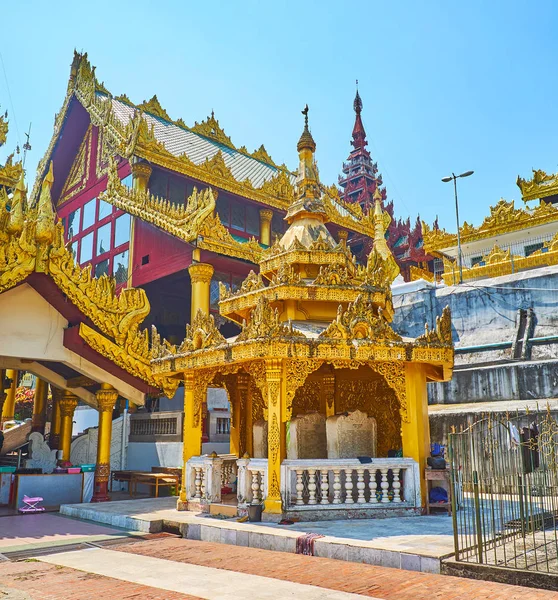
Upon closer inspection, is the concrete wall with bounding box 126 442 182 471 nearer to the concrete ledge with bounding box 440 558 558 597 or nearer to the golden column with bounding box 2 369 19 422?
the golden column with bounding box 2 369 19 422

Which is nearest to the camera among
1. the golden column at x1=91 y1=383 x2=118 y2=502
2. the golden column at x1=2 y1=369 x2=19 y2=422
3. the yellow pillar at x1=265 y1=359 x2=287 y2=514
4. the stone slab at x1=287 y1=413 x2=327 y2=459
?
the yellow pillar at x1=265 y1=359 x2=287 y2=514

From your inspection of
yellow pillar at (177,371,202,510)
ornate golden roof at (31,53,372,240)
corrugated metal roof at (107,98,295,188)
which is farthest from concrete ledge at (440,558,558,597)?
corrugated metal roof at (107,98,295,188)

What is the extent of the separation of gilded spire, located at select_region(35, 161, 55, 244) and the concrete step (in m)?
6.00

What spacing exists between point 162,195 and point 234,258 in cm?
474

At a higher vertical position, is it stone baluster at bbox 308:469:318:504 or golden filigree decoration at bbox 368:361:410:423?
golden filigree decoration at bbox 368:361:410:423

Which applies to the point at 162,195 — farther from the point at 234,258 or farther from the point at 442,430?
the point at 442,430

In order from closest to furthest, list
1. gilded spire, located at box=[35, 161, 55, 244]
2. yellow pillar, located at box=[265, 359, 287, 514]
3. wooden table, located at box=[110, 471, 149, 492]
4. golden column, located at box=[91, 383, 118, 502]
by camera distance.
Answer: yellow pillar, located at box=[265, 359, 287, 514], gilded spire, located at box=[35, 161, 55, 244], golden column, located at box=[91, 383, 118, 502], wooden table, located at box=[110, 471, 149, 492]

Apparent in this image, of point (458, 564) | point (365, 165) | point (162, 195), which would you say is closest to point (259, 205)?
point (162, 195)

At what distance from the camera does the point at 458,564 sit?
19.3 ft

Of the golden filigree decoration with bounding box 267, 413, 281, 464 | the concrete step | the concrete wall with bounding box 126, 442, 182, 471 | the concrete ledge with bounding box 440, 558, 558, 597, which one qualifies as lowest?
the concrete ledge with bounding box 440, 558, 558, 597

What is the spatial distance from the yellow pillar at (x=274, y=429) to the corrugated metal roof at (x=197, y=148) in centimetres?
1362

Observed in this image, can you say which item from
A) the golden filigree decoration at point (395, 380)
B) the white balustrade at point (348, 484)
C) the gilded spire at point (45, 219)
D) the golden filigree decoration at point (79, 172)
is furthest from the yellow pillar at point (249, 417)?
the golden filigree decoration at point (79, 172)

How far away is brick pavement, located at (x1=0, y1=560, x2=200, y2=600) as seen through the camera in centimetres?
528

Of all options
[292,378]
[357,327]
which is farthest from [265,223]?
[292,378]
